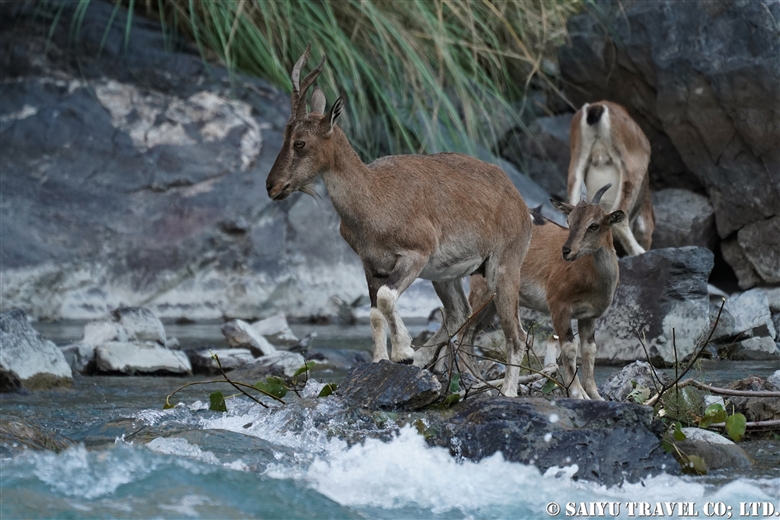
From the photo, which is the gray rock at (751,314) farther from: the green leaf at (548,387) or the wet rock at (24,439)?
the wet rock at (24,439)

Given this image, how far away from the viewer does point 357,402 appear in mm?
5297

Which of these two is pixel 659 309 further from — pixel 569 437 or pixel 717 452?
pixel 569 437

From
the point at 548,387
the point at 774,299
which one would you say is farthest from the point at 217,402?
the point at 774,299

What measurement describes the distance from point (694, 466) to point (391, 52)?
9016 millimetres

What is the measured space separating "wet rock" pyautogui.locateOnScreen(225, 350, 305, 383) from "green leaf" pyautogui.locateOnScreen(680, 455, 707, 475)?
11.3ft

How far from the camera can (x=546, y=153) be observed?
13.9 meters

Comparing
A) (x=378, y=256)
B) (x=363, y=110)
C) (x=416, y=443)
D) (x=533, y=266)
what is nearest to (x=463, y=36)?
(x=363, y=110)

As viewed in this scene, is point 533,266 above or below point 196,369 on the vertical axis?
above

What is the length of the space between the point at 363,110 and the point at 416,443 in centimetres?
786

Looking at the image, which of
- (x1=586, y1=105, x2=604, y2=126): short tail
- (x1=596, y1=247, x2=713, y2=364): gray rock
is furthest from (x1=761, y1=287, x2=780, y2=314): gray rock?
(x1=586, y1=105, x2=604, y2=126): short tail

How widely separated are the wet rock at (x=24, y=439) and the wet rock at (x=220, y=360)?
3052 mm

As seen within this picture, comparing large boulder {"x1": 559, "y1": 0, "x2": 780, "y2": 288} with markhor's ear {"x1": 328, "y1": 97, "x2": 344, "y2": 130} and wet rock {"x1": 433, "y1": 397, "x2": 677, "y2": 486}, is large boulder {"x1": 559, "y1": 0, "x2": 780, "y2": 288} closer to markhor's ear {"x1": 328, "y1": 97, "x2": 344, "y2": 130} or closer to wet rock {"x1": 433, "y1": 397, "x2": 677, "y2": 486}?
markhor's ear {"x1": 328, "y1": 97, "x2": 344, "y2": 130}

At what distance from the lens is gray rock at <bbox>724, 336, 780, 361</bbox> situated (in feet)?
27.6

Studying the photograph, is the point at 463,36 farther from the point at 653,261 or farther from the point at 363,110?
the point at 653,261
